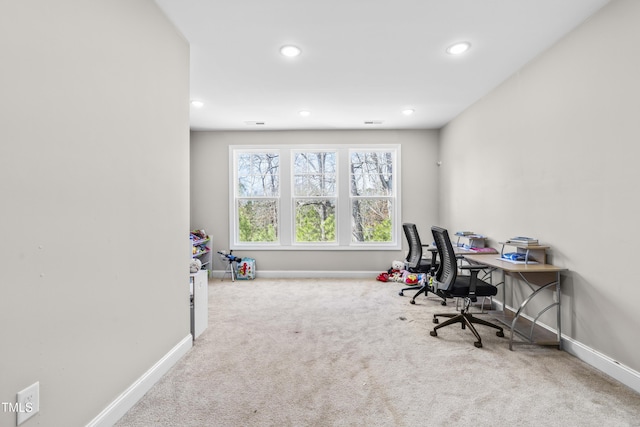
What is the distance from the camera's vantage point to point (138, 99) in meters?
1.94

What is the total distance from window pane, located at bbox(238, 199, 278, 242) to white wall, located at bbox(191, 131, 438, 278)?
0.85ft

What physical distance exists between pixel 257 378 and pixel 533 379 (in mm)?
1881

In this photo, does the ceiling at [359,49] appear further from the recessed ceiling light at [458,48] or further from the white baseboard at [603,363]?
the white baseboard at [603,363]

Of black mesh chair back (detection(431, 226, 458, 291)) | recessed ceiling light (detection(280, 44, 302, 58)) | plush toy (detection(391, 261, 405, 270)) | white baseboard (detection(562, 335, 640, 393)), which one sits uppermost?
recessed ceiling light (detection(280, 44, 302, 58))

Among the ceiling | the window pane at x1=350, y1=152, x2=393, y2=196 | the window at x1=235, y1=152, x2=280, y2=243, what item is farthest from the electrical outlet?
the window pane at x1=350, y1=152, x2=393, y2=196

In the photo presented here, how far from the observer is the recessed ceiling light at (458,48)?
2696 mm

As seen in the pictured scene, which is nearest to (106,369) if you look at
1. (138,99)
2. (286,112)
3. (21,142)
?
(21,142)

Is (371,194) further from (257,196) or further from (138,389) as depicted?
(138,389)

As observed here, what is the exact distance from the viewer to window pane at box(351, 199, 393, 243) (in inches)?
221

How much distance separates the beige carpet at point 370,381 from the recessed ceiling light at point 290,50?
258 centimetres

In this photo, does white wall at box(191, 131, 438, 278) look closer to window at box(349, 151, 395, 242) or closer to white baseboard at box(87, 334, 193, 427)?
window at box(349, 151, 395, 242)

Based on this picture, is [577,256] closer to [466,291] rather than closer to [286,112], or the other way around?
[466,291]

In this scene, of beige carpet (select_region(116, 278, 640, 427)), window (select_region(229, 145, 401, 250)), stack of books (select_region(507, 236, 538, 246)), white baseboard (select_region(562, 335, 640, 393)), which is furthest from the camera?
window (select_region(229, 145, 401, 250))

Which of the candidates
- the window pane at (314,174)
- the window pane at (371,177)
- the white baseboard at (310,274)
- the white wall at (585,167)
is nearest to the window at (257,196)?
the window pane at (314,174)
